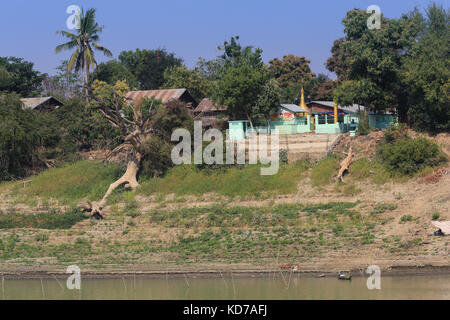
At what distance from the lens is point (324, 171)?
26.7 m

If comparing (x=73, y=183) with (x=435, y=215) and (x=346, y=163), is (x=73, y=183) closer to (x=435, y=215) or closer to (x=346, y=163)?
(x=346, y=163)

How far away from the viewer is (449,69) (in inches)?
1109

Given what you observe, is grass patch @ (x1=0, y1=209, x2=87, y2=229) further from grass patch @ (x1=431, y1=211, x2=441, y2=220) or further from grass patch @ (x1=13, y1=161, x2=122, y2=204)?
grass patch @ (x1=431, y1=211, x2=441, y2=220)

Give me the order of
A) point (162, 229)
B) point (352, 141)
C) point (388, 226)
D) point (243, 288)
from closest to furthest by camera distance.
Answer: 1. point (243, 288)
2. point (388, 226)
3. point (162, 229)
4. point (352, 141)

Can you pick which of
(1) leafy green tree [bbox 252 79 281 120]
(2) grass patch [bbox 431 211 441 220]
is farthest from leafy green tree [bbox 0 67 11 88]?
(2) grass patch [bbox 431 211 441 220]

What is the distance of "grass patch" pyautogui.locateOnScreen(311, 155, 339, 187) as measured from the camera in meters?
26.2

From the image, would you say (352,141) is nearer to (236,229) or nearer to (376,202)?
(376,202)

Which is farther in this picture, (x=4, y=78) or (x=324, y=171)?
(x=4, y=78)

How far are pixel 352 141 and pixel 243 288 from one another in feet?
45.6

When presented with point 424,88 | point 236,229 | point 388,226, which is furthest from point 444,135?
point 236,229

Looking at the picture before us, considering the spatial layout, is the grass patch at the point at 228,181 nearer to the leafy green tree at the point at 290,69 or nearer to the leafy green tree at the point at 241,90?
the leafy green tree at the point at 241,90

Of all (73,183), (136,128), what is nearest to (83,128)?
(73,183)

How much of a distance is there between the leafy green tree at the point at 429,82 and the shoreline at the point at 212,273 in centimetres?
1187

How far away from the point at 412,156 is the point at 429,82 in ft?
13.9
